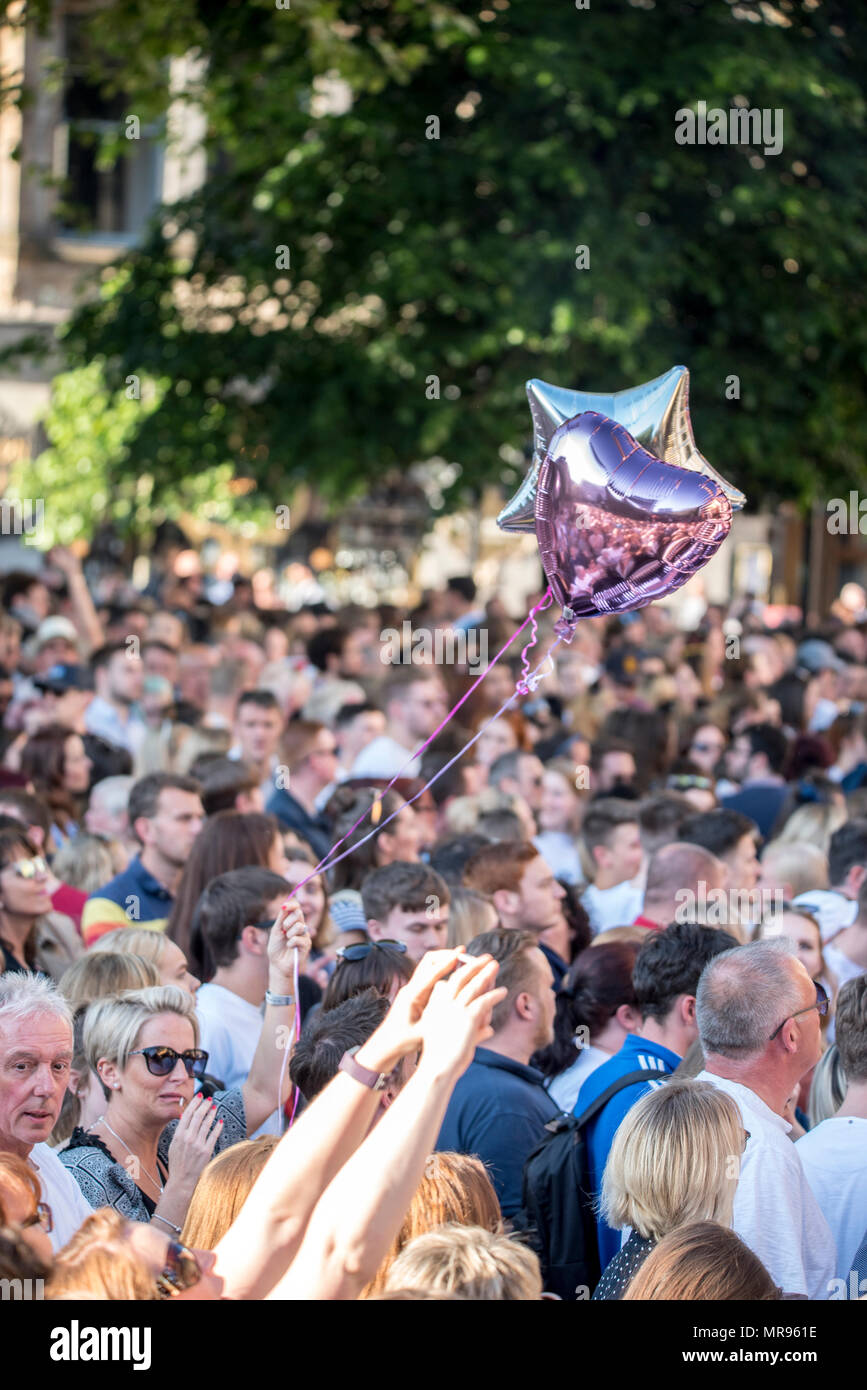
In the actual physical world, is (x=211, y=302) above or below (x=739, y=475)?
above

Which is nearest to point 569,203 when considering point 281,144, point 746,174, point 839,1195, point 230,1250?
→ point 746,174

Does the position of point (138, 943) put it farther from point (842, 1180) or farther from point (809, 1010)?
point (842, 1180)

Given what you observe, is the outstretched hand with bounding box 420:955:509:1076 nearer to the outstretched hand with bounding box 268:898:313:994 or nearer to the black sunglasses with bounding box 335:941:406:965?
the outstretched hand with bounding box 268:898:313:994

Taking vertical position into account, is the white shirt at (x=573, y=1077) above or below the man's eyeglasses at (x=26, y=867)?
below

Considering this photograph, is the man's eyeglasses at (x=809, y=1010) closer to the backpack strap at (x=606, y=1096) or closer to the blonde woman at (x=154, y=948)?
the backpack strap at (x=606, y=1096)

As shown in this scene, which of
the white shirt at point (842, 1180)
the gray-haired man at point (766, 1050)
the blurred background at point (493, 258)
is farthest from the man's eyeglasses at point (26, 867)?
the blurred background at point (493, 258)

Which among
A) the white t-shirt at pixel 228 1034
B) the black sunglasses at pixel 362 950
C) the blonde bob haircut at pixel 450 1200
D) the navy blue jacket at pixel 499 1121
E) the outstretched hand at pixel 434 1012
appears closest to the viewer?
the outstretched hand at pixel 434 1012

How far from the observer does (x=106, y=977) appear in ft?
14.0

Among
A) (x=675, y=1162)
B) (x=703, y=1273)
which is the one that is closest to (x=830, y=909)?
(x=675, y=1162)

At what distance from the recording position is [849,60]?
14469mm

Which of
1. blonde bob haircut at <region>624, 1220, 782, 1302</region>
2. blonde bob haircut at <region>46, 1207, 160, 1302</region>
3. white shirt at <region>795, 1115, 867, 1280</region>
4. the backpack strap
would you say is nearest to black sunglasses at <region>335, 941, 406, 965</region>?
the backpack strap

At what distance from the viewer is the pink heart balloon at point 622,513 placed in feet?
12.7
